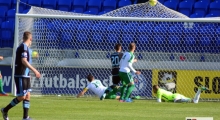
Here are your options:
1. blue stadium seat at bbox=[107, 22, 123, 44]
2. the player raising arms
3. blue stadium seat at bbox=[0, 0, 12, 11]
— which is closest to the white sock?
the player raising arms

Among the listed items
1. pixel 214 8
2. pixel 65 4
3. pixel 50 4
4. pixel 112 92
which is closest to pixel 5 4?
pixel 50 4

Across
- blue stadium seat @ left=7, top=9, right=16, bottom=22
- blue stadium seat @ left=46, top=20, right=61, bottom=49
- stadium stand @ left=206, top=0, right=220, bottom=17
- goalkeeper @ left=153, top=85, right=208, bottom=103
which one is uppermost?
stadium stand @ left=206, top=0, right=220, bottom=17

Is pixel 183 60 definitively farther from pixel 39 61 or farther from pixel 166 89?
pixel 39 61

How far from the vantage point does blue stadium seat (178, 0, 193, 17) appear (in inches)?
957

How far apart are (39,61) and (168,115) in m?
8.10

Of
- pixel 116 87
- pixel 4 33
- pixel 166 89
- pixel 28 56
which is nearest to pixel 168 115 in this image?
pixel 28 56

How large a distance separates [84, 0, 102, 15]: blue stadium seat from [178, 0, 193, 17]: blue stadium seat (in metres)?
3.23

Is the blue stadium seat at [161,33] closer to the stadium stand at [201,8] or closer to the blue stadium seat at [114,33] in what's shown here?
the blue stadium seat at [114,33]

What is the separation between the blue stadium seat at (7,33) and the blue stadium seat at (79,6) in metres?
2.62

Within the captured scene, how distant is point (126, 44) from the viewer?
2148 centimetres

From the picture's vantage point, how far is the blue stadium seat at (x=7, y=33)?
24000 mm

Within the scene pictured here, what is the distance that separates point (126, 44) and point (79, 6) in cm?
468

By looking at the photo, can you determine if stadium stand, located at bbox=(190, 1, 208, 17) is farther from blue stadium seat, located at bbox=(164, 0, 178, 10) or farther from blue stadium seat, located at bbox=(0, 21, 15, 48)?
blue stadium seat, located at bbox=(0, 21, 15, 48)

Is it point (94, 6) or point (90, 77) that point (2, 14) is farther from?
point (90, 77)
